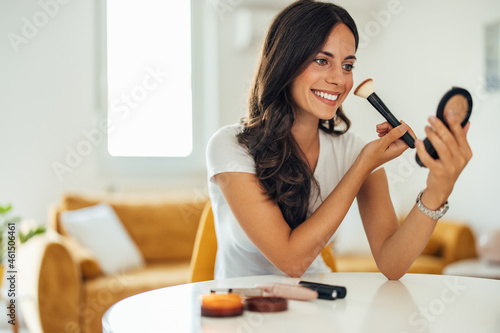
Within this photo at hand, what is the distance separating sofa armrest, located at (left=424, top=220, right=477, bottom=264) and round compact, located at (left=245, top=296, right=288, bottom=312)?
8.47ft

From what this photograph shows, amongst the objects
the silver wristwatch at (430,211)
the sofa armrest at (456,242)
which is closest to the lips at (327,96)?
the silver wristwatch at (430,211)

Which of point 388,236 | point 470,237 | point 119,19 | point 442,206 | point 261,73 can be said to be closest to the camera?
point 442,206

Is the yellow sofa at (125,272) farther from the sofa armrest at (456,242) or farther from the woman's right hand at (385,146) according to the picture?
the woman's right hand at (385,146)

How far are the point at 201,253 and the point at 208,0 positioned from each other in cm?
300

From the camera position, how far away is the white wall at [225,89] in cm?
319

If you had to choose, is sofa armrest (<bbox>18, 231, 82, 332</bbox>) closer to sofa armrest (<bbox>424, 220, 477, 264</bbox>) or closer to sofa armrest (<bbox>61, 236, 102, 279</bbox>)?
sofa armrest (<bbox>61, 236, 102, 279</bbox>)

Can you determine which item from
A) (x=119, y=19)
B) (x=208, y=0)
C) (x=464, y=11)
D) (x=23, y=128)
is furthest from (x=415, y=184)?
(x=23, y=128)

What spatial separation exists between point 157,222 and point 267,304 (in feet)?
8.54

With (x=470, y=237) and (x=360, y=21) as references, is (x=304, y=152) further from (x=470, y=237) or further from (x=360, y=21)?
(x=360, y=21)

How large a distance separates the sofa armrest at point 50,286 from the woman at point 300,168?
122 centimetres

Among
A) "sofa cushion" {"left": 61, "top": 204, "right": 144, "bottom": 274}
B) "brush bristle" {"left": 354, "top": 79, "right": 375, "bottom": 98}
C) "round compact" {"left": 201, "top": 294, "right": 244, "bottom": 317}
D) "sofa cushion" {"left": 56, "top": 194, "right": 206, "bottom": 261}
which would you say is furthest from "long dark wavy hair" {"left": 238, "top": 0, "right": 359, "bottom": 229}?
"sofa cushion" {"left": 56, "top": 194, "right": 206, "bottom": 261}

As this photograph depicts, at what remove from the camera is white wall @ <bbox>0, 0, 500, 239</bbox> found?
3189mm

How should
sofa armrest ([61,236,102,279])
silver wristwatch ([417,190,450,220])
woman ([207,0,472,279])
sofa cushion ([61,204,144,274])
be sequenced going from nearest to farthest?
silver wristwatch ([417,190,450,220])
woman ([207,0,472,279])
sofa armrest ([61,236,102,279])
sofa cushion ([61,204,144,274])

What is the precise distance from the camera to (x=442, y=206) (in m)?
0.93
